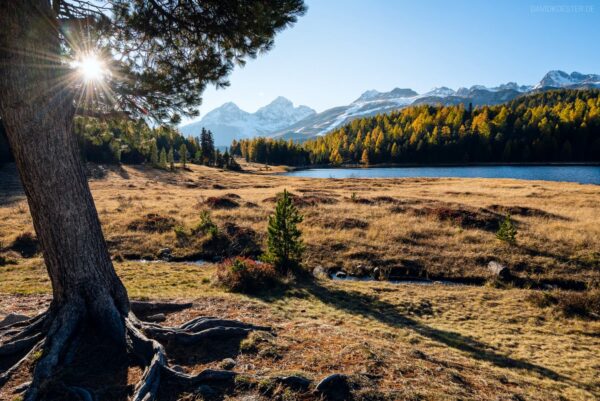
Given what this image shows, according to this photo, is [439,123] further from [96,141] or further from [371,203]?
[96,141]

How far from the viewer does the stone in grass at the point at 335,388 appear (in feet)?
16.8

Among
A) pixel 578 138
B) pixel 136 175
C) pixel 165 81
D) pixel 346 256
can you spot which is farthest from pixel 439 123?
pixel 165 81

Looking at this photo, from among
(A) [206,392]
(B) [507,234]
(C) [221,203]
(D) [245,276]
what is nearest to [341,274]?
(D) [245,276]

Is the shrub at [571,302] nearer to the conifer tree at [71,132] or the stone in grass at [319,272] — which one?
the stone in grass at [319,272]

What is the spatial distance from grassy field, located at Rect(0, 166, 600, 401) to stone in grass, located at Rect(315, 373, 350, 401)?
24cm

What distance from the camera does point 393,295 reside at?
14.4 meters

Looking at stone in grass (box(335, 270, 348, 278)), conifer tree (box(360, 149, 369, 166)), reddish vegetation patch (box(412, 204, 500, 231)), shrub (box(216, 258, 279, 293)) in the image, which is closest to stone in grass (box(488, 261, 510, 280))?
Answer: reddish vegetation patch (box(412, 204, 500, 231))

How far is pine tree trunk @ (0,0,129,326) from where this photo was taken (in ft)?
19.4

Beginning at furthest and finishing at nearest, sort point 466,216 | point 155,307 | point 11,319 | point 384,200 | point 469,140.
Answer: point 469,140 → point 384,200 → point 466,216 → point 155,307 → point 11,319

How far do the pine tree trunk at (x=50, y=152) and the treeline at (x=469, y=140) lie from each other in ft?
488

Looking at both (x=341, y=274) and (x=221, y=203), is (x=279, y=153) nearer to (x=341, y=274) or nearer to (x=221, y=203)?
(x=221, y=203)

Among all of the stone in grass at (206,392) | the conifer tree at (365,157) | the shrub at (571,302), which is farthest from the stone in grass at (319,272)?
the conifer tree at (365,157)

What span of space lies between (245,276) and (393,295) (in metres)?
6.66

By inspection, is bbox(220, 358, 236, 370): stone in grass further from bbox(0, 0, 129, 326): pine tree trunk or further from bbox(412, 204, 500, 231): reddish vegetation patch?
bbox(412, 204, 500, 231): reddish vegetation patch
